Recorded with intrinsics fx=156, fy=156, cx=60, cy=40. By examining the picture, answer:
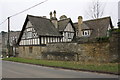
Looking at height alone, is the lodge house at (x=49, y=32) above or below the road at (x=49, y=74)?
above

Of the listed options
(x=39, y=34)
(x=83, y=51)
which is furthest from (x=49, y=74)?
(x=39, y=34)

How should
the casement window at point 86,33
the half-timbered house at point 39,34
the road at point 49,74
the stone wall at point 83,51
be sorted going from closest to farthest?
the road at point 49,74 → the stone wall at point 83,51 → the half-timbered house at point 39,34 → the casement window at point 86,33

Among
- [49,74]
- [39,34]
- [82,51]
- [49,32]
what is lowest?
[49,74]

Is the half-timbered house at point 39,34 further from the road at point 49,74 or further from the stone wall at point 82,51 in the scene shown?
the road at point 49,74

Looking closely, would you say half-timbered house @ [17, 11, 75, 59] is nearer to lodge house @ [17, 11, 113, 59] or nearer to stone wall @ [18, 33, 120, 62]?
lodge house @ [17, 11, 113, 59]

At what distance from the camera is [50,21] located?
34.5m

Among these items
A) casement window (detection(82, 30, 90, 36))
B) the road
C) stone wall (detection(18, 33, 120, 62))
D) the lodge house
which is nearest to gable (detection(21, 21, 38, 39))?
the lodge house

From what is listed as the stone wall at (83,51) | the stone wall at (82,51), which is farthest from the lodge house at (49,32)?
the stone wall at (83,51)

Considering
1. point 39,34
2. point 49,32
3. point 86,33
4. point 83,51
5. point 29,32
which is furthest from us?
point 86,33

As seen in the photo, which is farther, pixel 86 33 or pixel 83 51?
pixel 86 33

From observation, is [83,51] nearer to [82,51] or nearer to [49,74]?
[82,51]

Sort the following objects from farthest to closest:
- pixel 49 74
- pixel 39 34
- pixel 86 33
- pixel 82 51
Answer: pixel 86 33 → pixel 39 34 → pixel 82 51 → pixel 49 74

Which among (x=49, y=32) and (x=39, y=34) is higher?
(x=49, y=32)

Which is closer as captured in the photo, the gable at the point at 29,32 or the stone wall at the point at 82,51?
the stone wall at the point at 82,51
